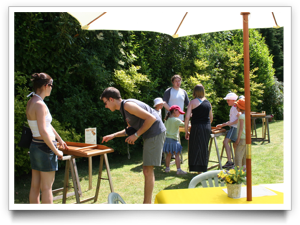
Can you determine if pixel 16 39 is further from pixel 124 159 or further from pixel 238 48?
pixel 238 48

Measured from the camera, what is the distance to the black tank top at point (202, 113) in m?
4.75

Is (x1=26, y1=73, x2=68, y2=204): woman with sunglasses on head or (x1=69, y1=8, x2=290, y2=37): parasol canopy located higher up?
(x1=69, y1=8, x2=290, y2=37): parasol canopy

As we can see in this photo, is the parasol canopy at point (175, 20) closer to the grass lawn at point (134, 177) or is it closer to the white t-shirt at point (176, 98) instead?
the white t-shirt at point (176, 98)

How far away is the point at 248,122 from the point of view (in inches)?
73.7

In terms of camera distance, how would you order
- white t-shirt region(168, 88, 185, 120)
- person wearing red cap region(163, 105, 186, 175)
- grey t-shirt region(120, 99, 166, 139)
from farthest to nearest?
1. white t-shirt region(168, 88, 185, 120)
2. person wearing red cap region(163, 105, 186, 175)
3. grey t-shirt region(120, 99, 166, 139)

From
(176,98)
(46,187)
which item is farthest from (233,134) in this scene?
(46,187)

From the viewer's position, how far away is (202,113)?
4.79 m

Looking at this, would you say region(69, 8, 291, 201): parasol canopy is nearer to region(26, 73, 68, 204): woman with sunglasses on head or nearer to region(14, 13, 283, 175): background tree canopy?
region(26, 73, 68, 204): woman with sunglasses on head

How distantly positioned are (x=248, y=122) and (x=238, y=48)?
36.9ft

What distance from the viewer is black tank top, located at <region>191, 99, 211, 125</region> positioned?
475 cm

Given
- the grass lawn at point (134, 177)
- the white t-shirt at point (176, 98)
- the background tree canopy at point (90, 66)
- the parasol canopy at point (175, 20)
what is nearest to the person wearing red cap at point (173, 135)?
the grass lawn at point (134, 177)

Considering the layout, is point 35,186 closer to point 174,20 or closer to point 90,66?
point 174,20

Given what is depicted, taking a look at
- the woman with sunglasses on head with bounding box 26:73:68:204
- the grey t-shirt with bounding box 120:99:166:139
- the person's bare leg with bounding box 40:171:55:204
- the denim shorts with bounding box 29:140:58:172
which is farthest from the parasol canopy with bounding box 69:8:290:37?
the person's bare leg with bounding box 40:171:55:204

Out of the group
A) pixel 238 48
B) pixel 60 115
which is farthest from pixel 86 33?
pixel 238 48
